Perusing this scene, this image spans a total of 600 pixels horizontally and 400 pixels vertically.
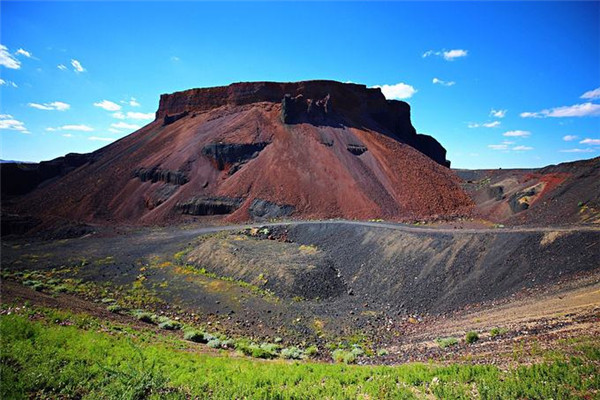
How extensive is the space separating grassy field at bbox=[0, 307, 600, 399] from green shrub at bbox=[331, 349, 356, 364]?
2.65 m

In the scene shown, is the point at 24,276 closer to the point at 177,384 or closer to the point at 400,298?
the point at 177,384

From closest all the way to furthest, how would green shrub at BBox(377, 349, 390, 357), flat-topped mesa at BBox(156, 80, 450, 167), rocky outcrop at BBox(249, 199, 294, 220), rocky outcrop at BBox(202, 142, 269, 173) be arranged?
green shrub at BBox(377, 349, 390, 357)
rocky outcrop at BBox(249, 199, 294, 220)
rocky outcrop at BBox(202, 142, 269, 173)
flat-topped mesa at BBox(156, 80, 450, 167)

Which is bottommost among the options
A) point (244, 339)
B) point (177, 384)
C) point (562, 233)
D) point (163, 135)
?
point (244, 339)

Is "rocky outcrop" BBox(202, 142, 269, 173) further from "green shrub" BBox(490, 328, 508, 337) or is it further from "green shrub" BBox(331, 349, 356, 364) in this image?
"green shrub" BBox(490, 328, 508, 337)

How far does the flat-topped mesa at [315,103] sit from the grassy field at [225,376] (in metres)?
44.2

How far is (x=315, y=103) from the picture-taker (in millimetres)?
51312

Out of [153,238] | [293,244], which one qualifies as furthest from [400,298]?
[153,238]

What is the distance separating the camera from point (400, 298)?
18.6 m

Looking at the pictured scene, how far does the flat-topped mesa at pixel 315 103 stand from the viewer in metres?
51.0

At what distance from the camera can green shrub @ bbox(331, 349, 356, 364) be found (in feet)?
40.5

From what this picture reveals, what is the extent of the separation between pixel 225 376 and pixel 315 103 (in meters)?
47.4

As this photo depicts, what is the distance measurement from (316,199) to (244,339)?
24.7m

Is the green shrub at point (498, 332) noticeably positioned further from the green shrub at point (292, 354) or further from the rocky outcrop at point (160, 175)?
the rocky outcrop at point (160, 175)

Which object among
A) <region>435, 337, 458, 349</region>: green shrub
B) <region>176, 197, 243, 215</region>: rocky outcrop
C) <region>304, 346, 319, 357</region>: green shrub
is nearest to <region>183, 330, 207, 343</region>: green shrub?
<region>304, 346, 319, 357</region>: green shrub
